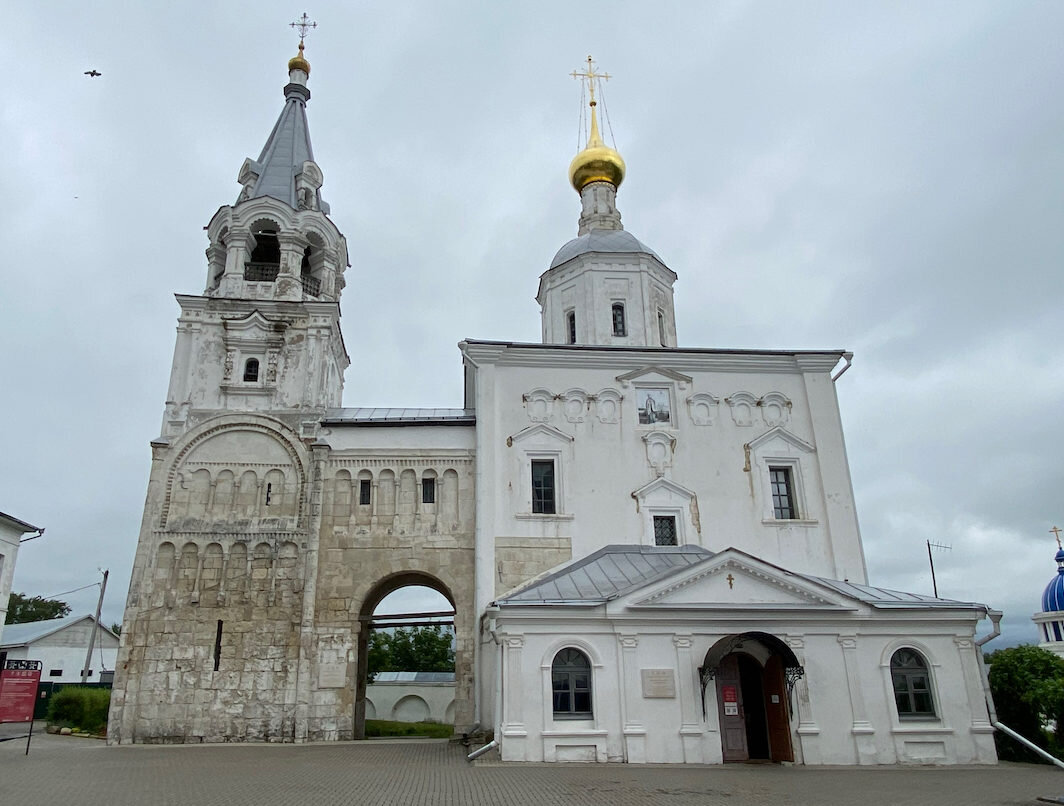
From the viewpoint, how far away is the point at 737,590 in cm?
1540

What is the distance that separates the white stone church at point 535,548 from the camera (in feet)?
48.4

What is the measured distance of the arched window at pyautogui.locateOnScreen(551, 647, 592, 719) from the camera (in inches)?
575

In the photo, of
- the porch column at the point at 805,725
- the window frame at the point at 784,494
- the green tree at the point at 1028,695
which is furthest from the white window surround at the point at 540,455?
the green tree at the point at 1028,695

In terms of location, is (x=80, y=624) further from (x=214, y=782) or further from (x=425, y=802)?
(x=425, y=802)

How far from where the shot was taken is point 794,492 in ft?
66.7

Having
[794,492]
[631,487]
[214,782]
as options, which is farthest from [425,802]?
[794,492]

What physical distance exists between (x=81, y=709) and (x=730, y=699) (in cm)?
2233

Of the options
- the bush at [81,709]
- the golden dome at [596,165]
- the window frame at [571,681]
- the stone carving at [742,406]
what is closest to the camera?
the window frame at [571,681]

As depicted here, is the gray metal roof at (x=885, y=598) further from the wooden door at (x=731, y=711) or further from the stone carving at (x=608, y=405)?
the stone carving at (x=608, y=405)

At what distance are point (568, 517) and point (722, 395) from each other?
19.2 ft

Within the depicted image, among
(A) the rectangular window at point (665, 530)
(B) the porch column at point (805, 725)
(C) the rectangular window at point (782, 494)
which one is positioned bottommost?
(B) the porch column at point (805, 725)

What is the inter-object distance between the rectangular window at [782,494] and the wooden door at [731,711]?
5.93m

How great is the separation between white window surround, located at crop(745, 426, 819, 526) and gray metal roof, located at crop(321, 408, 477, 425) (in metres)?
8.00

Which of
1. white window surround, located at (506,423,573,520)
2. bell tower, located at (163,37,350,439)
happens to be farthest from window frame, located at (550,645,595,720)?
bell tower, located at (163,37,350,439)
